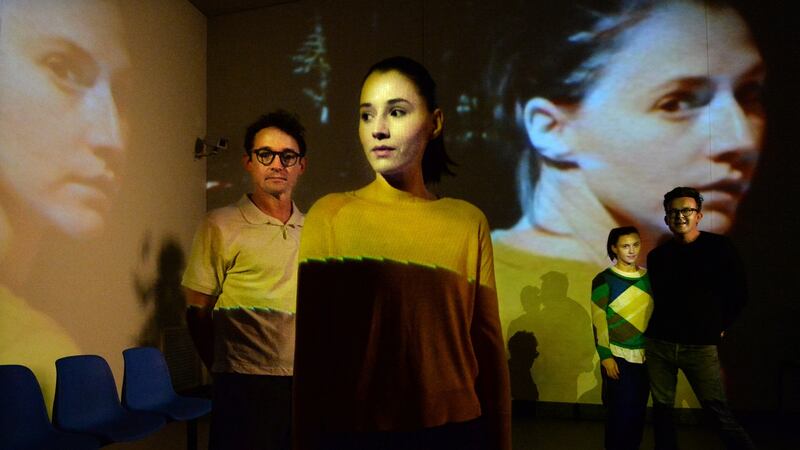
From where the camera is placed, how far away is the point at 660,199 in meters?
5.09

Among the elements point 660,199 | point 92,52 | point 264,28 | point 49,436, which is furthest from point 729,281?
point 264,28

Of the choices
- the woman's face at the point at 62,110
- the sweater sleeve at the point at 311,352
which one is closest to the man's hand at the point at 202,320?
the sweater sleeve at the point at 311,352

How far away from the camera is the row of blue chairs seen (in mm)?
2912

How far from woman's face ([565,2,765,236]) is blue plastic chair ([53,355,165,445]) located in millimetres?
3749

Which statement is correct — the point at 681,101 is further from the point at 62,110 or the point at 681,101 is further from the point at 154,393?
the point at 62,110

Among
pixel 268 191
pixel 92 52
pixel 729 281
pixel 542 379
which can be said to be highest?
pixel 92 52

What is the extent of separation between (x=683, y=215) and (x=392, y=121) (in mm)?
2471

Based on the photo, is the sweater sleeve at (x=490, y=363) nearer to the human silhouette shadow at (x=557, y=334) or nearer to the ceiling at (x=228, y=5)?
the human silhouette shadow at (x=557, y=334)

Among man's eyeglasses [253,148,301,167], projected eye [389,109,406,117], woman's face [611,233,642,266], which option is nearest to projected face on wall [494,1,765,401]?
woman's face [611,233,642,266]

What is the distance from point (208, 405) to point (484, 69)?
11.5ft

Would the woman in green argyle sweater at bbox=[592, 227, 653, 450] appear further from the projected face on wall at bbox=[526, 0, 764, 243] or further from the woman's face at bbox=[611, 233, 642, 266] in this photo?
the projected face on wall at bbox=[526, 0, 764, 243]

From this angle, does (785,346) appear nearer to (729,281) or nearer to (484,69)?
(729,281)

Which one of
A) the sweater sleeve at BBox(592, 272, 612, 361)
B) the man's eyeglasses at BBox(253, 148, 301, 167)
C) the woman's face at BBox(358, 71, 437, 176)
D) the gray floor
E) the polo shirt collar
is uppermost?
the man's eyeglasses at BBox(253, 148, 301, 167)

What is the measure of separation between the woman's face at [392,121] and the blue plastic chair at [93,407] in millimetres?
2617
